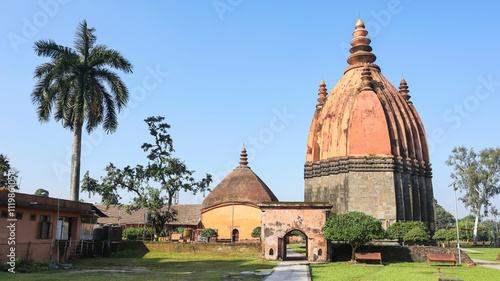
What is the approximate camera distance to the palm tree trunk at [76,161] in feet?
77.5

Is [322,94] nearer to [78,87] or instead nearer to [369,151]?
[369,151]

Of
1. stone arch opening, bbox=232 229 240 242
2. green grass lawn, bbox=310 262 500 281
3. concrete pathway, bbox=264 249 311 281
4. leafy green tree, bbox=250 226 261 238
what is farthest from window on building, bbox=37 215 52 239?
stone arch opening, bbox=232 229 240 242

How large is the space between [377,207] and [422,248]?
640cm

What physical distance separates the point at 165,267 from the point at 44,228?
245 inches

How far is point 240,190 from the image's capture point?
131 ft

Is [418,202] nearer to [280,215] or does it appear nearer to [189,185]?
[280,215]

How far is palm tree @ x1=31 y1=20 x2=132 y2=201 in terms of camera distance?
23.9 meters

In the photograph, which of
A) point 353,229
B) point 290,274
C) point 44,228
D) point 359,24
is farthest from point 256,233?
point 290,274

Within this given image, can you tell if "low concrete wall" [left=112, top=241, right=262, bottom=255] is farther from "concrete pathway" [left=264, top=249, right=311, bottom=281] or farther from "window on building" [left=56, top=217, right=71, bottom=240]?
"concrete pathway" [left=264, top=249, right=311, bottom=281]

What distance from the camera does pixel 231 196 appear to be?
130 ft

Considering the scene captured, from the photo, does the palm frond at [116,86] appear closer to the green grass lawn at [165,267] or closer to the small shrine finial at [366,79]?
the green grass lawn at [165,267]

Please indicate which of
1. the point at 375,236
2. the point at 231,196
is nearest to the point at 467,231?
the point at 231,196

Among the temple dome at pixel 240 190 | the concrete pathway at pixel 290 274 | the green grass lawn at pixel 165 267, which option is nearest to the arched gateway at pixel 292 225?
the green grass lawn at pixel 165 267

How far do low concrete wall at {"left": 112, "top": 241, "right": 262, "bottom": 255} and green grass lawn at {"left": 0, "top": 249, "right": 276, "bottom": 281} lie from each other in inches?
17.7
